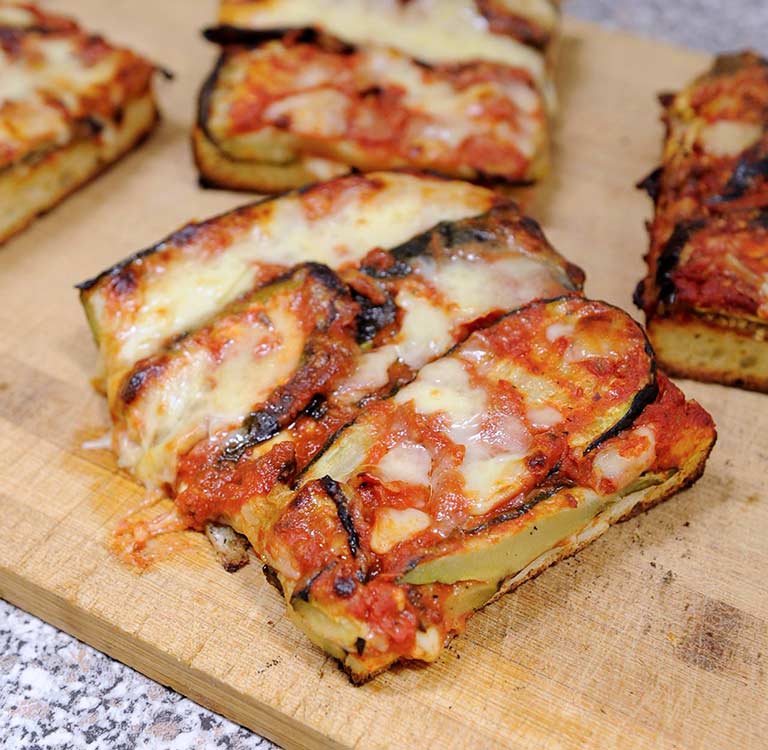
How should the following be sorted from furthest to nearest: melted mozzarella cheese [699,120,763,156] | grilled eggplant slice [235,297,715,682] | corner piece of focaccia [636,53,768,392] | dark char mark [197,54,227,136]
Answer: dark char mark [197,54,227,136] < melted mozzarella cheese [699,120,763,156] < corner piece of focaccia [636,53,768,392] < grilled eggplant slice [235,297,715,682]

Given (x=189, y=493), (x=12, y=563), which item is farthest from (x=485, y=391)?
(x=12, y=563)

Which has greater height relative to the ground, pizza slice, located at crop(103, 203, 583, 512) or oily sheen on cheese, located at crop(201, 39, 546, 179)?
oily sheen on cheese, located at crop(201, 39, 546, 179)

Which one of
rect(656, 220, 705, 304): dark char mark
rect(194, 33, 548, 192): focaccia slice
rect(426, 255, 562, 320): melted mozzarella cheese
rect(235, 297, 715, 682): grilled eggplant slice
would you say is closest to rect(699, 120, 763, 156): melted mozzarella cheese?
rect(656, 220, 705, 304): dark char mark

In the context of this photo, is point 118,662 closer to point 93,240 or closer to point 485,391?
point 485,391

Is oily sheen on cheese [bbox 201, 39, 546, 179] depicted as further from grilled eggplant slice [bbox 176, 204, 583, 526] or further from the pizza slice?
the pizza slice

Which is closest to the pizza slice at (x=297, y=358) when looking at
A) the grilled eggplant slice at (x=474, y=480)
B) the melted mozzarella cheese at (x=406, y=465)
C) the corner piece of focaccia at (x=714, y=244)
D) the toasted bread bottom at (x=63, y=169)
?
the grilled eggplant slice at (x=474, y=480)

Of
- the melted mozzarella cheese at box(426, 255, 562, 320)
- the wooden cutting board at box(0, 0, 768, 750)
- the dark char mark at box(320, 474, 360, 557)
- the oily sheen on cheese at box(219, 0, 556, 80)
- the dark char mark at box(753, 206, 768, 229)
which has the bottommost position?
the wooden cutting board at box(0, 0, 768, 750)
